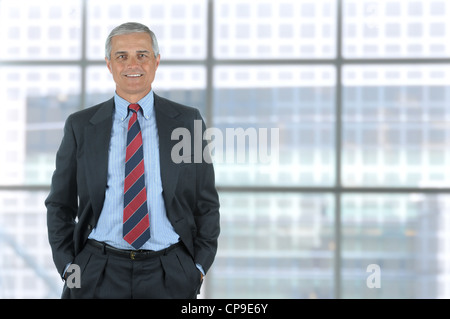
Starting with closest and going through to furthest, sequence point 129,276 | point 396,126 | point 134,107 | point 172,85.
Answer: point 129,276 → point 134,107 → point 396,126 → point 172,85

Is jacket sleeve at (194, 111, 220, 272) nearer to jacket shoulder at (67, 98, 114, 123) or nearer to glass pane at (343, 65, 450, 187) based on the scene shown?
jacket shoulder at (67, 98, 114, 123)

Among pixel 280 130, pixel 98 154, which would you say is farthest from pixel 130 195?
pixel 280 130

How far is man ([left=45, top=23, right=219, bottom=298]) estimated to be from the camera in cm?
182

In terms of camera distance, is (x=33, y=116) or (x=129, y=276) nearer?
(x=129, y=276)

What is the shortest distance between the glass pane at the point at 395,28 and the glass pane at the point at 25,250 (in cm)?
192

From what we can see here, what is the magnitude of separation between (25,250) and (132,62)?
190cm

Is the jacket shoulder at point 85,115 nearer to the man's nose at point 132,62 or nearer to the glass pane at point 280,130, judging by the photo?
the man's nose at point 132,62

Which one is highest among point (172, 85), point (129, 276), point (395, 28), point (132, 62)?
point (395, 28)

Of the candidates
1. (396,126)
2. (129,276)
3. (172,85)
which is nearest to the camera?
(129,276)

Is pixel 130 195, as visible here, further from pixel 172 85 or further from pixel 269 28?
pixel 269 28

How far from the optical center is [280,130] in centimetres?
321

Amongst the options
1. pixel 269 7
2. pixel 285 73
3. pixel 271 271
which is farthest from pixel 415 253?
pixel 269 7

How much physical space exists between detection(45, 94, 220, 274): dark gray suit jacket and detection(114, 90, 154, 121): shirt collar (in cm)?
2

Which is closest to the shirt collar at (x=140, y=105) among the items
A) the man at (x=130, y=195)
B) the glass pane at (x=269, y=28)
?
the man at (x=130, y=195)
